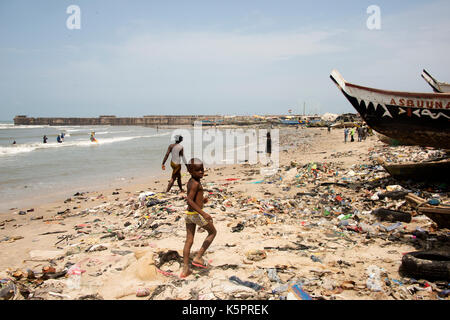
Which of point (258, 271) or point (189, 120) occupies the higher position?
point (189, 120)

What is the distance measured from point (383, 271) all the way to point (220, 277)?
194 centimetres

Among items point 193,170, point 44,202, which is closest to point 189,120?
point 44,202

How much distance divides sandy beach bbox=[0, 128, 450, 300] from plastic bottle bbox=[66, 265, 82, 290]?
50 mm

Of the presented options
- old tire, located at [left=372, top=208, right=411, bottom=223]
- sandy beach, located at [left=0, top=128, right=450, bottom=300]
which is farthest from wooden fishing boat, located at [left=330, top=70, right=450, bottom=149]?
old tire, located at [left=372, top=208, right=411, bottom=223]

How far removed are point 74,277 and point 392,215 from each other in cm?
524

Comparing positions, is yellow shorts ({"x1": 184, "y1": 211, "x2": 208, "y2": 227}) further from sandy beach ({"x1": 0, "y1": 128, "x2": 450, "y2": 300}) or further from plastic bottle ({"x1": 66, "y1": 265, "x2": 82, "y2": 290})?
plastic bottle ({"x1": 66, "y1": 265, "x2": 82, "y2": 290})

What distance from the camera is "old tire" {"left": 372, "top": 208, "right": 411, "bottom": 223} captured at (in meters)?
5.26

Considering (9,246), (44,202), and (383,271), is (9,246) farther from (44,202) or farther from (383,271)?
(383,271)

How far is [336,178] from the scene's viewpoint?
919cm

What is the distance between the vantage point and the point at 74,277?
372 cm

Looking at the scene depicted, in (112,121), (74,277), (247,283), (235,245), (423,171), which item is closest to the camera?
(247,283)

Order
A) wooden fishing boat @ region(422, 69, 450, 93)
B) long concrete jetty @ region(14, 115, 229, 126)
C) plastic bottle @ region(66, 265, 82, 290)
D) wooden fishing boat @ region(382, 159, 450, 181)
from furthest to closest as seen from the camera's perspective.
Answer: long concrete jetty @ region(14, 115, 229, 126)
wooden fishing boat @ region(422, 69, 450, 93)
wooden fishing boat @ region(382, 159, 450, 181)
plastic bottle @ region(66, 265, 82, 290)
